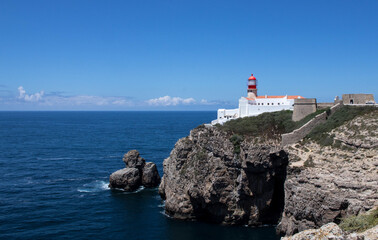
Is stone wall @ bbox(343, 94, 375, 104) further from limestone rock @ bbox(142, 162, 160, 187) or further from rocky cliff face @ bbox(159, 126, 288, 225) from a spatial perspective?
limestone rock @ bbox(142, 162, 160, 187)

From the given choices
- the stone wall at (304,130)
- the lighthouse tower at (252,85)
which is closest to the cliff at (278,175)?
the stone wall at (304,130)

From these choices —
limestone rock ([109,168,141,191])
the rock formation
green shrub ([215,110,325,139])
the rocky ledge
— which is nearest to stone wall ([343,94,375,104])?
green shrub ([215,110,325,139])

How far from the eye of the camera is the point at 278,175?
39.6 meters

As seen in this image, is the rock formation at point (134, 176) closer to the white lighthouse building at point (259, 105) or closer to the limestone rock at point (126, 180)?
the limestone rock at point (126, 180)

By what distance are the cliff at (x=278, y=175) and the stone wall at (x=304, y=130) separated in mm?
1139

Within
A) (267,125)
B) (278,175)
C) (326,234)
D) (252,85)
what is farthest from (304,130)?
(326,234)

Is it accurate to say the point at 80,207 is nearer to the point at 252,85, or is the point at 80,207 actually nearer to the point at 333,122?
the point at 333,122

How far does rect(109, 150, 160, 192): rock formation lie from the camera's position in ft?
172

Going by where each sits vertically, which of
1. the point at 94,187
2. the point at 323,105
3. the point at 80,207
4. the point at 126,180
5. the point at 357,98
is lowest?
the point at 80,207

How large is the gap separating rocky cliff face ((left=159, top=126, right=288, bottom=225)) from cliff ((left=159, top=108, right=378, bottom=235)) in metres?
0.11

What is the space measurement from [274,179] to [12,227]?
99.1 feet

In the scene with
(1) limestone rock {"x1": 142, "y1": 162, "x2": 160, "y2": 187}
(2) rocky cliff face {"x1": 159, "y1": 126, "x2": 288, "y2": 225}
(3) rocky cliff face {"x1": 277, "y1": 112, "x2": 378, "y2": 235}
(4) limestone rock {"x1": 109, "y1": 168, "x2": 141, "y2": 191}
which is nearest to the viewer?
(3) rocky cliff face {"x1": 277, "y1": 112, "x2": 378, "y2": 235}

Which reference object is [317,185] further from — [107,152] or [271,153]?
[107,152]

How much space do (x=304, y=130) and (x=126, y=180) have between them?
90.7 ft
